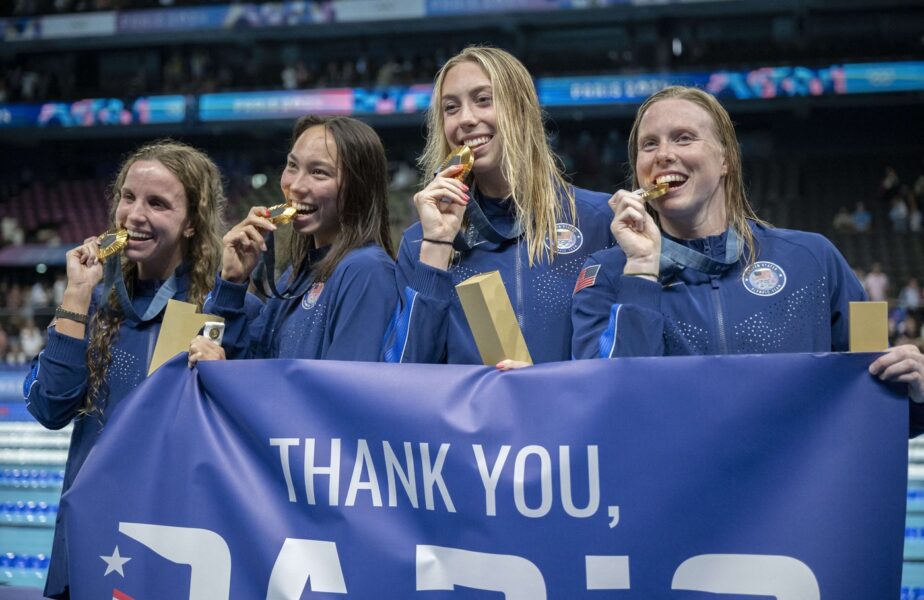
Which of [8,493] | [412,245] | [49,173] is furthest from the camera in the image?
[49,173]

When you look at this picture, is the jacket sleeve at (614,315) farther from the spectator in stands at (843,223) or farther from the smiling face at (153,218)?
the spectator in stands at (843,223)

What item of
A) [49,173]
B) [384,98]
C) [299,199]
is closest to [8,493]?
[299,199]

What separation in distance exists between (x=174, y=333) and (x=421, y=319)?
0.56 meters

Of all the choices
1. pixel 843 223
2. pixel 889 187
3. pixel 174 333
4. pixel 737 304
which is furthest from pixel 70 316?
pixel 889 187

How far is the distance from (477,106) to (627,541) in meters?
1.16

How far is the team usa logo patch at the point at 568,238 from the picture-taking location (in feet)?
7.93

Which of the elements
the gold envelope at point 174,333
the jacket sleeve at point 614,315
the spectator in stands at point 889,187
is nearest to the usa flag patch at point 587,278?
the jacket sleeve at point 614,315

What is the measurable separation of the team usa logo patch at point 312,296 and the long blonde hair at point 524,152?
43cm

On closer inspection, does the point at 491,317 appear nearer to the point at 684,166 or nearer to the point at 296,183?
the point at 684,166

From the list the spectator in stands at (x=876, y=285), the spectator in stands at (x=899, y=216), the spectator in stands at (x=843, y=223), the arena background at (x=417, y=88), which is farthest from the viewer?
the arena background at (x=417, y=88)

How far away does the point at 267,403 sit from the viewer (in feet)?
6.93

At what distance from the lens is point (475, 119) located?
2475 mm

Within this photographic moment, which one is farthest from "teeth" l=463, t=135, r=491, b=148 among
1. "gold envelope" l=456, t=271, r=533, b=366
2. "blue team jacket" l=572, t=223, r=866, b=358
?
"gold envelope" l=456, t=271, r=533, b=366

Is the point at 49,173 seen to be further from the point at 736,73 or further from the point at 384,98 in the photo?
the point at 736,73
